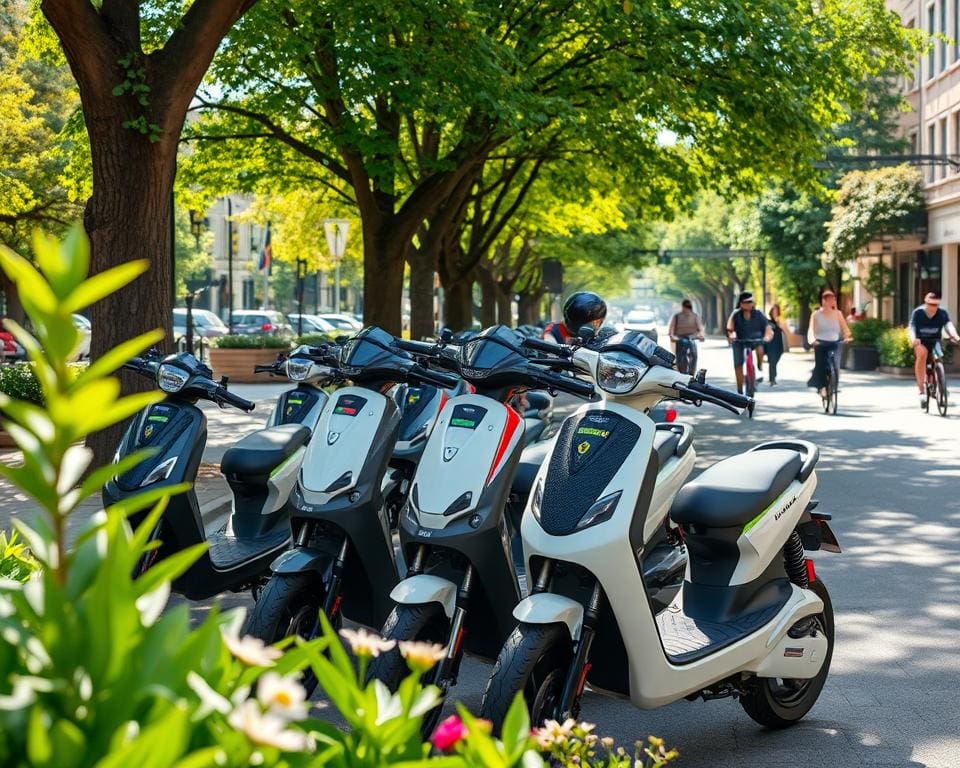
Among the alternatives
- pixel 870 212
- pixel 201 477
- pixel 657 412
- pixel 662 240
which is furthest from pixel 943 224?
pixel 662 240

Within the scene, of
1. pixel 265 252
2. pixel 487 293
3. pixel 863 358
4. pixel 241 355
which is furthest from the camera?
pixel 265 252

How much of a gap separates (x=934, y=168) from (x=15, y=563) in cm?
4146

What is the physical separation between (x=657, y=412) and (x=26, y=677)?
577 cm

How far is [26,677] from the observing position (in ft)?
5.15

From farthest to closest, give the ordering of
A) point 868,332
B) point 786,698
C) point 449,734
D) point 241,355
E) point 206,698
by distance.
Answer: point 868,332, point 241,355, point 786,698, point 449,734, point 206,698

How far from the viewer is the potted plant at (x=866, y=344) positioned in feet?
116

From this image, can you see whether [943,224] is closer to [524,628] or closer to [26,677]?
[524,628]

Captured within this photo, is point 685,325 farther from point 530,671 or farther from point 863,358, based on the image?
point 530,671

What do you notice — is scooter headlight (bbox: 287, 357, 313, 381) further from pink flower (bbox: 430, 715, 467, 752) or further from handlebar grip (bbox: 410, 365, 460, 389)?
pink flower (bbox: 430, 715, 467, 752)

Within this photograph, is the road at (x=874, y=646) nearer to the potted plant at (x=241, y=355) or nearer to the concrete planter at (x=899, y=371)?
the potted plant at (x=241, y=355)

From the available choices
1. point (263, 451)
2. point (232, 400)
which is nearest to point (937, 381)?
point (263, 451)

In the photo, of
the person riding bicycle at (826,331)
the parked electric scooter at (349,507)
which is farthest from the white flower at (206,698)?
the person riding bicycle at (826,331)

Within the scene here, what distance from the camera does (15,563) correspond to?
4836 mm

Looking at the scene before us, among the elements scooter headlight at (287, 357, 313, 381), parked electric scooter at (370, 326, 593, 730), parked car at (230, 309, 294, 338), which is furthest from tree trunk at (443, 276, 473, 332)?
parked electric scooter at (370, 326, 593, 730)
